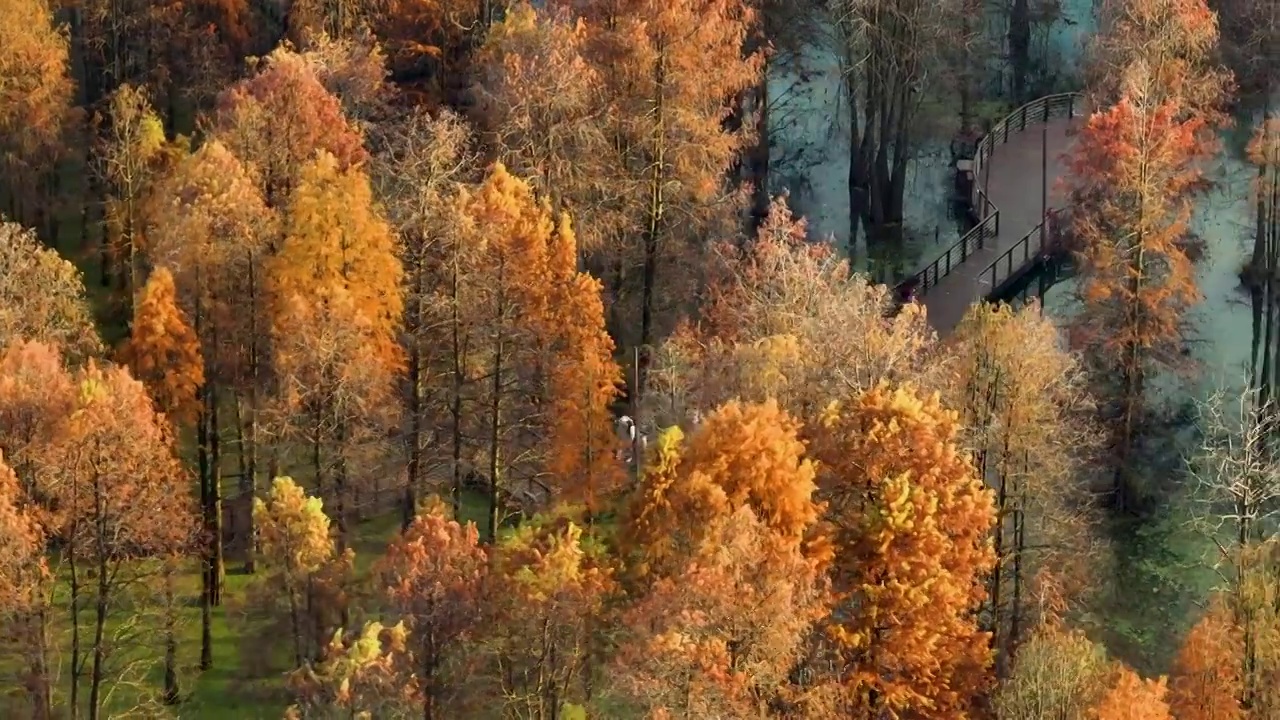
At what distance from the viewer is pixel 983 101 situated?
311 ft

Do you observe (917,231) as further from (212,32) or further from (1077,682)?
(1077,682)

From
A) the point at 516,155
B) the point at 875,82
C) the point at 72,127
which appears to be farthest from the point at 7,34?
the point at 875,82

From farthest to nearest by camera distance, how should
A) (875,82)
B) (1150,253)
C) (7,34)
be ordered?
(875,82) → (7,34) → (1150,253)

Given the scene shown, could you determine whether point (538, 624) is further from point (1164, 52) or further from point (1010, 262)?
point (1010, 262)

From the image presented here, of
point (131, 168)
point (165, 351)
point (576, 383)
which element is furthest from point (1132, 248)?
point (131, 168)

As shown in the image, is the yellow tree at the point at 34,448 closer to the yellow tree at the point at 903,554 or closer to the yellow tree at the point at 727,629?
the yellow tree at the point at 727,629

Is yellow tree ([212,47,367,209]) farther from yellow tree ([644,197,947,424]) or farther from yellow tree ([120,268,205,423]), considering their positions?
yellow tree ([644,197,947,424])

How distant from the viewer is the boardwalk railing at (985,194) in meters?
74.4

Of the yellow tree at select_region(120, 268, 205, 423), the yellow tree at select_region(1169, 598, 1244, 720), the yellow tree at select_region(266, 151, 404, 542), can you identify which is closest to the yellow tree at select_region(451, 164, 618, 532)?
the yellow tree at select_region(266, 151, 404, 542)

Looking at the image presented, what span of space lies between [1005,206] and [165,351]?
3835 centimetres

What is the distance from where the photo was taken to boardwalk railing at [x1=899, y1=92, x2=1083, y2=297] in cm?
7438

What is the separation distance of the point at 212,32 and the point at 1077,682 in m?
48.5

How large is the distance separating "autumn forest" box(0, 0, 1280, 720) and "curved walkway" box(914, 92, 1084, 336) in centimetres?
549

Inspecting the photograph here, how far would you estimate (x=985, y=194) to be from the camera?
3191 inches
